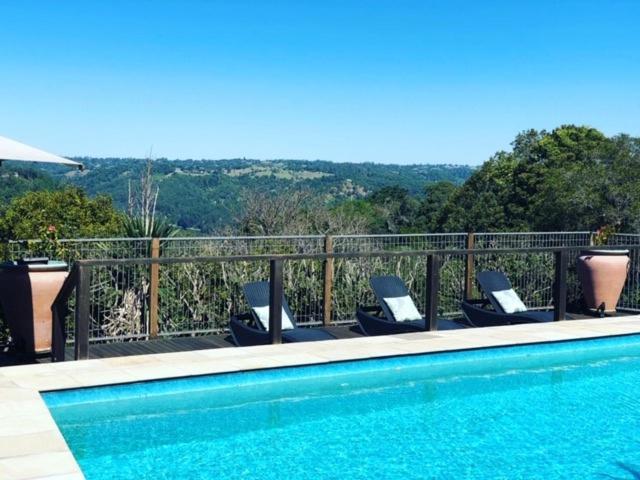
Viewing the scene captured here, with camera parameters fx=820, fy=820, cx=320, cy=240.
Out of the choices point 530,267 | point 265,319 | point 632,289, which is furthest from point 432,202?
point 265,319

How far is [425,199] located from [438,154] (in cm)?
543

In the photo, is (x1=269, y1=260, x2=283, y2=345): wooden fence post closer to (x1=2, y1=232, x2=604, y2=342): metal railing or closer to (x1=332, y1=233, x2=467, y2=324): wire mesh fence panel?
(x1=2, y1=232, x2=604, y2=342): metal railing

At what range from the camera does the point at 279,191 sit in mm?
25922

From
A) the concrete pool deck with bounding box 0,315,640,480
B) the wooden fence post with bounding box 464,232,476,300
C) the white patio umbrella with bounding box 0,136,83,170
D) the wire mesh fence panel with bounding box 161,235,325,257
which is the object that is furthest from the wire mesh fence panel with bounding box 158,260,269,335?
the wooden fence post with bounding box 464,232,476,300

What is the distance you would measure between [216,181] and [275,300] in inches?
1731

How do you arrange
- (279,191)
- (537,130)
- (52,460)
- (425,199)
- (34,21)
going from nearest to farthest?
(52,460) < (279,191) < (34,21) < (537,130) < (425,199)

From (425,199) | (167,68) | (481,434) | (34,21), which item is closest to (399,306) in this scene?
(481,434)

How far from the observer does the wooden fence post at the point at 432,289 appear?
9102 mm

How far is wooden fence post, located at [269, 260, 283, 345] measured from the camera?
26.7 ft

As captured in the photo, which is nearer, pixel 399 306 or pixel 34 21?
pixel 399 306

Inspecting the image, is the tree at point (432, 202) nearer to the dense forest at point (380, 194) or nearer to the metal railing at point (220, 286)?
the dense forest at point (380, 194)

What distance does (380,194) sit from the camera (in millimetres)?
59500

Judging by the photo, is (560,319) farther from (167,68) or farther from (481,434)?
(167,68)

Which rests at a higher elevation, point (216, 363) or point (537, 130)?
point (537, 130)
